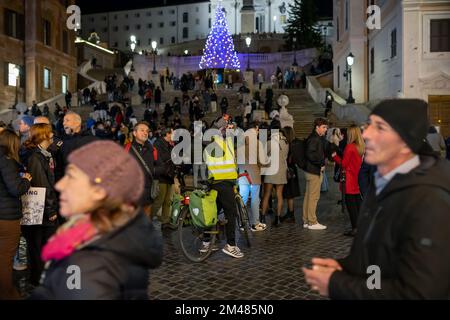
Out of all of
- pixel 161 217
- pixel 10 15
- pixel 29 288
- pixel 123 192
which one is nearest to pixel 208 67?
pixel 10 15

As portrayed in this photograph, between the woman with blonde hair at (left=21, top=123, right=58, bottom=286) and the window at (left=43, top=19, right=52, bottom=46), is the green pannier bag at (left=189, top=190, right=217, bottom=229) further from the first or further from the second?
the window at (left=43, top=19, right=52, bottom=46)

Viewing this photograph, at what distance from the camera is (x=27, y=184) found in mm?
5359

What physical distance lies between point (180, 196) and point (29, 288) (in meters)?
2.63

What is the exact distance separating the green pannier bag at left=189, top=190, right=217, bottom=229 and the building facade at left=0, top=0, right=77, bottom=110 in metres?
29.2

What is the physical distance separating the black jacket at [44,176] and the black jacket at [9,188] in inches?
20.5

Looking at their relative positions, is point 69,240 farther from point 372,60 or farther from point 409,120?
point 372,60

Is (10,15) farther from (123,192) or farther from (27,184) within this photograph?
(123,192)

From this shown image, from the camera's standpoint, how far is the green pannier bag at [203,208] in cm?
707

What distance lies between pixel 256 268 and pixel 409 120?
15.3ft

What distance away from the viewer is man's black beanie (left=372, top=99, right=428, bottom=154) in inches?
95.9

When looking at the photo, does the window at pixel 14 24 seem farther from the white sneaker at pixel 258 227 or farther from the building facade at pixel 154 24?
the building facade at pixel 154 24

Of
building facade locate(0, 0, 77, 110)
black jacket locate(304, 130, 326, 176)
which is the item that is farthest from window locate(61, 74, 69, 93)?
black jacket locate(304, 130, 326, 176)

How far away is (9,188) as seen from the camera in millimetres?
5195

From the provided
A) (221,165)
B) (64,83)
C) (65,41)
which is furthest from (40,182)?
(65,41)
